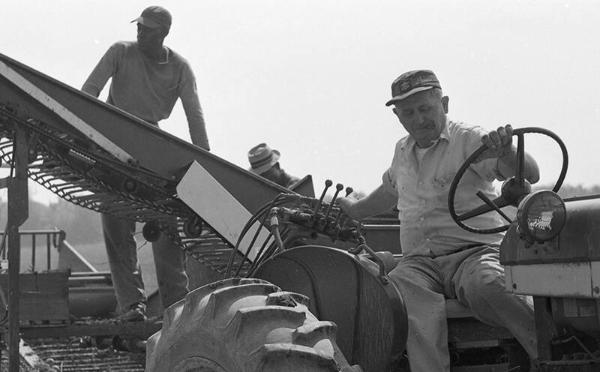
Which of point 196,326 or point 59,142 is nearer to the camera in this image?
point 196,326

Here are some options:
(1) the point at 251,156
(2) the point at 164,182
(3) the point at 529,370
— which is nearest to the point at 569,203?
(3) the point at 529,370

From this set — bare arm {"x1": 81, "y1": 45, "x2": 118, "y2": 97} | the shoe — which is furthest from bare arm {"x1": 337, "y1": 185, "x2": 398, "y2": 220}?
the shoe

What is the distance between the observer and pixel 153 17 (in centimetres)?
884

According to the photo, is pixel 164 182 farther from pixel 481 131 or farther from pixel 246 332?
pixel 246 332

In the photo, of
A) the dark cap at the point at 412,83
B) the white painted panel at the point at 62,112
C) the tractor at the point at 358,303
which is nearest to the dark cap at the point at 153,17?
the white painted panel at the point at 62,112

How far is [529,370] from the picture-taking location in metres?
4.58

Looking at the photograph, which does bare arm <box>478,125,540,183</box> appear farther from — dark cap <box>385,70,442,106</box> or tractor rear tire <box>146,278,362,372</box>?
tractor rear tire <box>146,278,362,372</box>

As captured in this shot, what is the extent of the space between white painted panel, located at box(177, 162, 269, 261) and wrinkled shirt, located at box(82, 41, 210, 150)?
119 cm

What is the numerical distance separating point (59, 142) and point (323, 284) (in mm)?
3620

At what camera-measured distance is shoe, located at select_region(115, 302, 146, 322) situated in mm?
9047

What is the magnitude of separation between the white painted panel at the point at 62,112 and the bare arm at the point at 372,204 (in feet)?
8.67

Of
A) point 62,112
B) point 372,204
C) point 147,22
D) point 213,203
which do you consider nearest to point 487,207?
point 372,204

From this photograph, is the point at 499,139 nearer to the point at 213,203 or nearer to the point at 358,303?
the point at 358,303

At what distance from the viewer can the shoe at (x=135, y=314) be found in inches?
356
